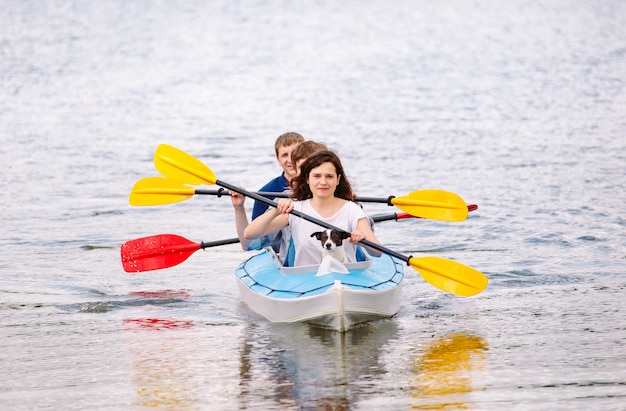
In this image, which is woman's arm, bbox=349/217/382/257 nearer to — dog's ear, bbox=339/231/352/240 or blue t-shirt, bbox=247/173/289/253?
dog's ear, bbox=339/231/352/240

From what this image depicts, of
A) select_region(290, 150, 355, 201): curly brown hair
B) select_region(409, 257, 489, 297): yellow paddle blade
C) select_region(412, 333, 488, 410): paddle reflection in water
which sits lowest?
select_region(412, 333, 488, 410): paddle reflection in water

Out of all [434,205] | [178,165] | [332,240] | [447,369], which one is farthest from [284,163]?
[447,369]

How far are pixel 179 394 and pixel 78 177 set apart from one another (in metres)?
7.83

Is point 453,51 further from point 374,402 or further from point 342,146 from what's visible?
point 374,402

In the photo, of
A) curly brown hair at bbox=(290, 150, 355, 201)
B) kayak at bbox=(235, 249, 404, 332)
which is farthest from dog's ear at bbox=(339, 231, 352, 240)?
curly brown hair at bbox=(290, 150, 355, 201)

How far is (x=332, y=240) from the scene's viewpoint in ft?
22.0

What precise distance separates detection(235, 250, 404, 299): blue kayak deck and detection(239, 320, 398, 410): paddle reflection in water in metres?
0.24

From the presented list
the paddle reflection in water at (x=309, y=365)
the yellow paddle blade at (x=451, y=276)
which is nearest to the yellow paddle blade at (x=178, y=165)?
the paddle reflection in water at (x=309, y=365)

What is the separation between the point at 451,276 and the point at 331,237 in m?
0.88

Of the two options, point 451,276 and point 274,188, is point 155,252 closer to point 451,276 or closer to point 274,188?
point 274,188

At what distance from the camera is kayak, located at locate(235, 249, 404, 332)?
6559mm

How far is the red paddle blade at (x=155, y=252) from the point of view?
812cm

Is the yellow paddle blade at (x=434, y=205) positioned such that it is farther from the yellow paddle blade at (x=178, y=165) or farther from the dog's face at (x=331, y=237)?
the yellow paddle blade at (x=178, y=165)

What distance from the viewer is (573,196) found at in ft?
37.3
